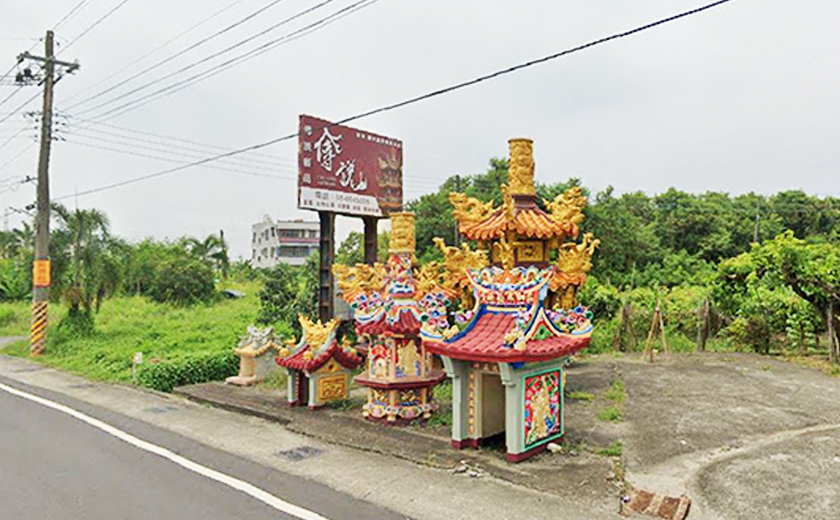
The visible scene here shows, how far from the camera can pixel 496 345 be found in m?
9.30

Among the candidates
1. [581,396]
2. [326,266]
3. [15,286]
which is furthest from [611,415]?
[15,286]

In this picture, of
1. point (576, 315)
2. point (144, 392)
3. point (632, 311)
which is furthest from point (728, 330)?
point (144, 392)

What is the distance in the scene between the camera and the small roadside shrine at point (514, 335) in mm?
9211

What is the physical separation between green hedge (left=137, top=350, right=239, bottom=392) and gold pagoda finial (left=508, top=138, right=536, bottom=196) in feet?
32.3

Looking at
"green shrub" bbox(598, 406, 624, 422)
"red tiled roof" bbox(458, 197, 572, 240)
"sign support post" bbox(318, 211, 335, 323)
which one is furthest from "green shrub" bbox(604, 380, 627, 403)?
"sign support post" bbox(318, 211, 335, 323)

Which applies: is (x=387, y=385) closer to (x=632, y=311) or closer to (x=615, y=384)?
(x=615, y=384)

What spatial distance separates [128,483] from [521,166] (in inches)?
333

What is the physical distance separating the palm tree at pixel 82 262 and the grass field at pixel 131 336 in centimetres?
133

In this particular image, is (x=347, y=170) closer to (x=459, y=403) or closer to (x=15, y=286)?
(x=459, y=403)

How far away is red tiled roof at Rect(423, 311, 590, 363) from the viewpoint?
29.6 feet

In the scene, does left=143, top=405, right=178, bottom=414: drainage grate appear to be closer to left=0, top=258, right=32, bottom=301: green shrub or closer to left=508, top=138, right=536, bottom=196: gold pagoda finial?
left=508, top=138, right=536, bottom=196: gold pagoda finial

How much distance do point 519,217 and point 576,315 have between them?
2145mm

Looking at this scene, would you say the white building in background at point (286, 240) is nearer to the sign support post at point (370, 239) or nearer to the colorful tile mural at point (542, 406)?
the sign support post at point (370, 239)

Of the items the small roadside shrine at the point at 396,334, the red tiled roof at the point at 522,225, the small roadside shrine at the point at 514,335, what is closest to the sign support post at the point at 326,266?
the small roadside shrine at the point at 396,334
